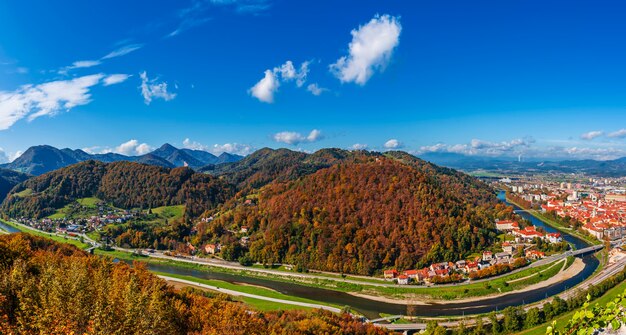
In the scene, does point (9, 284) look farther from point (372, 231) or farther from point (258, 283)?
point (372, 231)

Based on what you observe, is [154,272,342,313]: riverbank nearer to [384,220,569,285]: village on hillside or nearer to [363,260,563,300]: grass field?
[363,260,563,300]: grass field

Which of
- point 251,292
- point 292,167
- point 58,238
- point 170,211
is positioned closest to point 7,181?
point 170,211

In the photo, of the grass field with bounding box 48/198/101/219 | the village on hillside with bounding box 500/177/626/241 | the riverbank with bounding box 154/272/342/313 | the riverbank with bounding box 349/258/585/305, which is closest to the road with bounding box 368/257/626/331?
the riverbank with bounding box 349/258/585/305

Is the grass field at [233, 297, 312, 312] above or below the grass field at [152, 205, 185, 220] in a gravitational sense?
below

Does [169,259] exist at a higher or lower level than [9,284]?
lower

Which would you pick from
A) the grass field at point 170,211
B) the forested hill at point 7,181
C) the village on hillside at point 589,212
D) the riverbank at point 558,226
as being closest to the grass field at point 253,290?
the grass field at point 170,211

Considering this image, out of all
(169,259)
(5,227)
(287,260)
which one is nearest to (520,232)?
(287,260)
